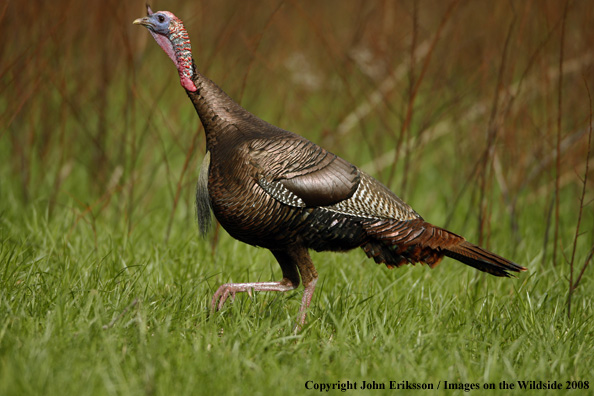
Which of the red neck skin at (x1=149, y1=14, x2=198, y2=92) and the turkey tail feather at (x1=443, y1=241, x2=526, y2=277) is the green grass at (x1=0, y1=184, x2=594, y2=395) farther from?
the red neck skin at (x1=149, y1=14, x2=198, y2=92)

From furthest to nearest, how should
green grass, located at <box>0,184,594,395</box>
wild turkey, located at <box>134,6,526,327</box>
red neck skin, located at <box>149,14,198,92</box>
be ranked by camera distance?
red neck skin, located at <box>149,14,198,92</box>
wild turkey, located at <box>134,6,526,327</box>
green grass, located at <box>0,184,594,395</box>

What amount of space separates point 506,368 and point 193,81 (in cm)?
214

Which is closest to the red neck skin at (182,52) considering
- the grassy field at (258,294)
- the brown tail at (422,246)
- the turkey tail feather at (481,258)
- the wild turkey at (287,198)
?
the wild turkey at (287,198)

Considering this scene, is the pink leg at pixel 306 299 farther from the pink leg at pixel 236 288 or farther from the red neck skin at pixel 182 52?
the red neck skin at pixel 182 52

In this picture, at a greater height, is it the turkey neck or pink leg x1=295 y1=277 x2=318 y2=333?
the turkey neck

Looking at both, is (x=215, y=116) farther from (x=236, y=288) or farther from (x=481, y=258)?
(x=481, y=258)

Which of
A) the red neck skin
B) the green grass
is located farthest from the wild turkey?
the green grass

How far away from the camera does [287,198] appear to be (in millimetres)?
3361

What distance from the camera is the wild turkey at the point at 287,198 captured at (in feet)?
11.0

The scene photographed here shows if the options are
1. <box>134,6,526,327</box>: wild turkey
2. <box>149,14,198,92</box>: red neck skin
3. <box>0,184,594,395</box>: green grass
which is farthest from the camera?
<box>149,14,198,92</box>: red neck skin

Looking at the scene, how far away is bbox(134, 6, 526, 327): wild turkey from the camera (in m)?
3.35

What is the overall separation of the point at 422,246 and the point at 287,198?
31.8 inches

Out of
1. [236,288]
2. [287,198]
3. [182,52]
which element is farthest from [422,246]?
[182,52]

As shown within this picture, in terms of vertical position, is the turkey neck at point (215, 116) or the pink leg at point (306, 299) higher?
the turkey neck at point (215, 116)
